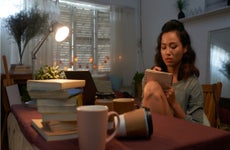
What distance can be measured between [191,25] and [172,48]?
2.07 metres

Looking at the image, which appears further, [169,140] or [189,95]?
[189,95]

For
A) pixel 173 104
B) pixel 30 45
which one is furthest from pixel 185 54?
pixel 30 45

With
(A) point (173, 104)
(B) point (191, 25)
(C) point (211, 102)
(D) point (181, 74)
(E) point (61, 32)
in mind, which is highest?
(B) point (191, 25)

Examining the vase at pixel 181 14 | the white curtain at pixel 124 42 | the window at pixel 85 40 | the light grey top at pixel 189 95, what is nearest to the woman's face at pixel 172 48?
the light grey top at pixel 189 95

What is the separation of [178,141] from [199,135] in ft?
0.31

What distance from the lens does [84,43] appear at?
388 cm

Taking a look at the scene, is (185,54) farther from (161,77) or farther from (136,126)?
(136,126)

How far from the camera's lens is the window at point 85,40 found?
12.2 ft

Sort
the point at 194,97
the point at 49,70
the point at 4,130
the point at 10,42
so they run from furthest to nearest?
the point at 10,42, the point at 4,130, the point at 49,70, the point at 194,97

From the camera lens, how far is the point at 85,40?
12.8 feet

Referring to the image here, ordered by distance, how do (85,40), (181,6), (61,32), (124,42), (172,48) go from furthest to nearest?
(124,42) → (85,40) → (181,6) → (61,32) → (172,48)

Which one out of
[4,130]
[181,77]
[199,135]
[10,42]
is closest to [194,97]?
[181,77]

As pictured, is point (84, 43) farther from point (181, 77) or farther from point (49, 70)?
point (181, 77)

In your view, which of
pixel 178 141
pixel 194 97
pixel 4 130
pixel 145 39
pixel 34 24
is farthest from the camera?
pixel 145 39
